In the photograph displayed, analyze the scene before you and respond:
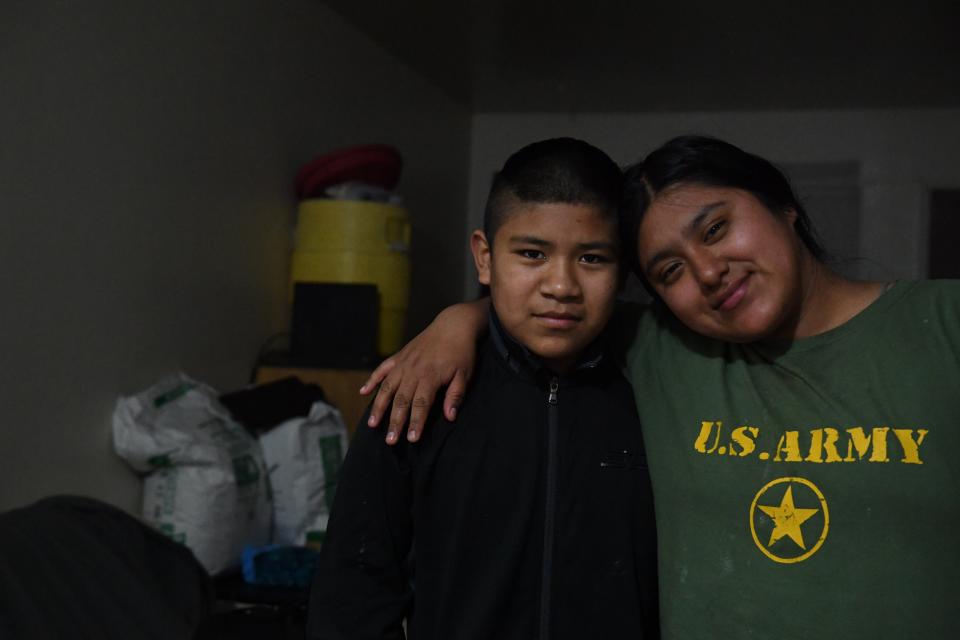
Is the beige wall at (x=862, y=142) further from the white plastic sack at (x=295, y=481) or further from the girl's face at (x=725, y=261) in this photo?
the girl's face at (x=725, y=261)

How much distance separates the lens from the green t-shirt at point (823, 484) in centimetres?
103

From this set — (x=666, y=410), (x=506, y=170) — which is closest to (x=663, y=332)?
(x=666, y=410)

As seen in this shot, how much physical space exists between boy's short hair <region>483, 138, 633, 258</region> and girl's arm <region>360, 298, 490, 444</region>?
14cm

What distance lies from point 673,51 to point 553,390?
10.6 ft

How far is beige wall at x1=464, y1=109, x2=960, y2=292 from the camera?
5.12m

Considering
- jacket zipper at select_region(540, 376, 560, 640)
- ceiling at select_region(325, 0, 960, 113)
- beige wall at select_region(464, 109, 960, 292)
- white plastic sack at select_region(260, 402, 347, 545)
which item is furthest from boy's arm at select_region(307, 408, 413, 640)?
beige wall at select_region(464, 109, 960, 292)

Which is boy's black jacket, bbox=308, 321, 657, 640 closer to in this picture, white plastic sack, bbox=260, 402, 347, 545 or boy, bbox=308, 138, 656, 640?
boy, bbox=308, 138, 656, 640

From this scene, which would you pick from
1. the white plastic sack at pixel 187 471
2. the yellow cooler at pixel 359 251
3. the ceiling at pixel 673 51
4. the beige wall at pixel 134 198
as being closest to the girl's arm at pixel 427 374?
the beige wall at pixel 134 198

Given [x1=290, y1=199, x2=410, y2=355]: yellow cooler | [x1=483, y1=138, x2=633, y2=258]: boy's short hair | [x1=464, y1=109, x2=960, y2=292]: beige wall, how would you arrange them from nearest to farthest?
[x1=483, y1=138, x2=633, y2=258]: boy's short hair < [x1=290, y1=199, x2=410, y2=355]: yellow cooler < [x1=464, y1=109, x2=960, y2=292]: beige wall

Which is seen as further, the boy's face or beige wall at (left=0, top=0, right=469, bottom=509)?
beige wall at (left=0, top=0, right=469, bottom=509)

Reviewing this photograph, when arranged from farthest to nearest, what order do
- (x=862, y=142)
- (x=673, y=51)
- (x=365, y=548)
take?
(x=862, y=142) < (x=673, y=51) < (x=365, y=548)

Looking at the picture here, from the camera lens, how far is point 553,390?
4.18ft

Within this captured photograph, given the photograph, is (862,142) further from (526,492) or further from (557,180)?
(526,492)

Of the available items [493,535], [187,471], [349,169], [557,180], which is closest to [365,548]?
[493,535]
